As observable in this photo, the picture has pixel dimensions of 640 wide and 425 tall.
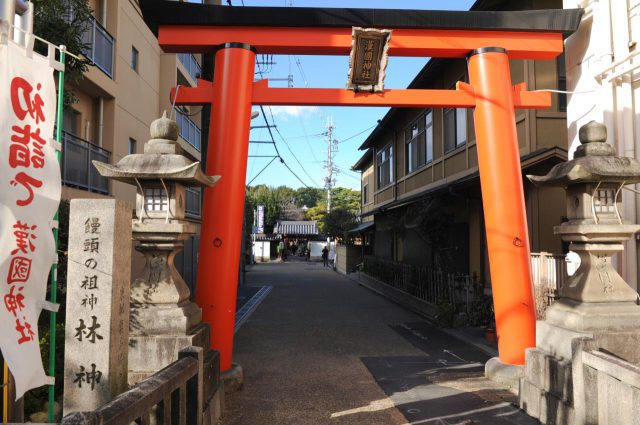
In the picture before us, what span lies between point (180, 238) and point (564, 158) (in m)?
7.38

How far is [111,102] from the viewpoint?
1179cm

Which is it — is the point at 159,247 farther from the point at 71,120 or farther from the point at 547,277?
the point at 71,120

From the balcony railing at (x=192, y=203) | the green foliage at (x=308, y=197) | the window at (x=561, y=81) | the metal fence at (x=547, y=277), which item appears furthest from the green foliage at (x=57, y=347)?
the green foliage at (x=308, y=197)

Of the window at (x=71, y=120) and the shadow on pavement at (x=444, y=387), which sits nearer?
the shadow on pavement at (x=444, y=387)

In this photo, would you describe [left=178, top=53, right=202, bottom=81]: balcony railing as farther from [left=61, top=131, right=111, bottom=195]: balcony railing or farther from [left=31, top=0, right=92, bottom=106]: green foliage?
[left=31, top=0, right=92, bottom=106]: green foliage

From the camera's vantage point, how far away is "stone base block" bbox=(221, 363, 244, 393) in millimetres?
6121

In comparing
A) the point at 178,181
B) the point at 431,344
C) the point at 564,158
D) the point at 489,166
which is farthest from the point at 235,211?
the point at 564,158

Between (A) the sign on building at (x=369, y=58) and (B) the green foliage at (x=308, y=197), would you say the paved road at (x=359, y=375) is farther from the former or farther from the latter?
(B) the green foliage at (x=308, y=197)

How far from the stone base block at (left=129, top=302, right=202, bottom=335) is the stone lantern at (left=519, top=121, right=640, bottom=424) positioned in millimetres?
3948

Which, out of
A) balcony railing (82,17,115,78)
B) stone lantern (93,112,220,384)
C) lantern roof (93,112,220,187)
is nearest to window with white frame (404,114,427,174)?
balcony railing (82,17,115,78)

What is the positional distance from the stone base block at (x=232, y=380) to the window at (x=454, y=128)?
962cm

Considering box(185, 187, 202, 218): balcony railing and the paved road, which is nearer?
the paved road

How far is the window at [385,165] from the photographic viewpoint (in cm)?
2323

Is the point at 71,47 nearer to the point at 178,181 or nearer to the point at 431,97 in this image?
the point at 178,181
